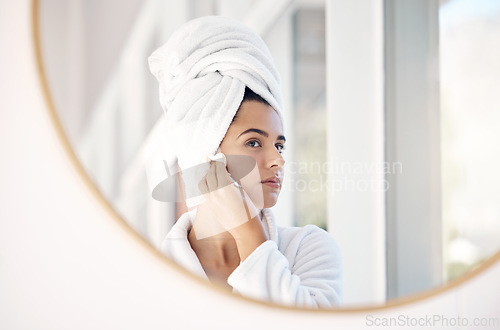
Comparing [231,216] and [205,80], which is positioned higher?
[205,80]

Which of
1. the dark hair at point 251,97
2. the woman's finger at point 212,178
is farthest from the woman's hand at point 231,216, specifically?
the dark hair at point 251,97

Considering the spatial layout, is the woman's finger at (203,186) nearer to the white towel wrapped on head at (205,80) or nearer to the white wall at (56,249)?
the white towel wrapped on head at (205,80)

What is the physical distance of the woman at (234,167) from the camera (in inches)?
26.4

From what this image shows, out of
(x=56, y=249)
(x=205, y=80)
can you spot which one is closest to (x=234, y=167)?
(x=205, y=80)

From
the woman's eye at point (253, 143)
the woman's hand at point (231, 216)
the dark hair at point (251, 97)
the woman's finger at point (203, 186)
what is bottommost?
the woman's hand at point (231, 216)

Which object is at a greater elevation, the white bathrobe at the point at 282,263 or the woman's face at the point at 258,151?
the woman's face at the point at 258,151

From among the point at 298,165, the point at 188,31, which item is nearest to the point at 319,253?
the point at 298,165

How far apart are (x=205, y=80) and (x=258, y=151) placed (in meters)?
0.12

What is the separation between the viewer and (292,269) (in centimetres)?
71

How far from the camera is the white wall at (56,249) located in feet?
2.38

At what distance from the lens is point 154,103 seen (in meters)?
0.68

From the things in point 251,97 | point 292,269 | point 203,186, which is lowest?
point 292,269

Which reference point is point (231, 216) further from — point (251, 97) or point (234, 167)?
point (251, 97)

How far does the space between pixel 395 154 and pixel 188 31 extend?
0.35m
